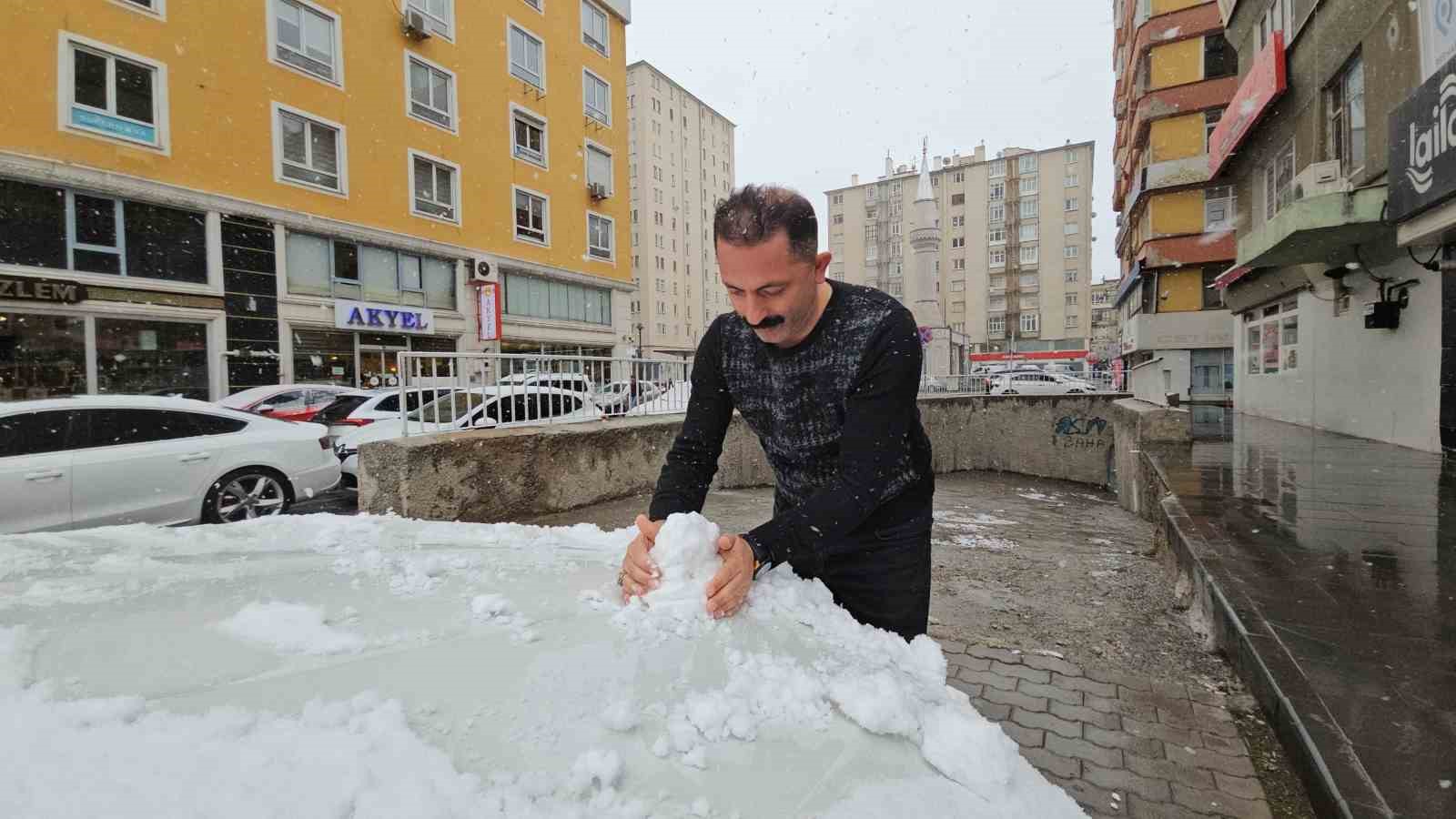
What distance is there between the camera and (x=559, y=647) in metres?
1.23

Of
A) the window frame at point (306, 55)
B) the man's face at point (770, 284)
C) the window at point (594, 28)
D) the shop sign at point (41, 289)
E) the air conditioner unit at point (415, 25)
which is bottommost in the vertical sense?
the man's face at point (770, 284)

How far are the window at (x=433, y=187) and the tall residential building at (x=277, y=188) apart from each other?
0.06m

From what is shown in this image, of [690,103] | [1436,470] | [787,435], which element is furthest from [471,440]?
[690,103]

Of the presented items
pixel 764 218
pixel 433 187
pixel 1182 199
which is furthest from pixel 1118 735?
pixel 1182 199

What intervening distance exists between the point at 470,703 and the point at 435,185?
73.4 ft

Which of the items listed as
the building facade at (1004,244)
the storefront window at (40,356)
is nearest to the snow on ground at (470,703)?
the storefront window at (40,356)

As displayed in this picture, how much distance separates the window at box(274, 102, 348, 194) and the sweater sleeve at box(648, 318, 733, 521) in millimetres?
18869

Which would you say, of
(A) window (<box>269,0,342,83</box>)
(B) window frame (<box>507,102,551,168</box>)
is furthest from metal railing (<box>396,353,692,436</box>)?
(B) window frame (<box>507,102,551,168</box>)

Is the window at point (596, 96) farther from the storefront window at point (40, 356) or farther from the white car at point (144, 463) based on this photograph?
the white car at point (144, 463)

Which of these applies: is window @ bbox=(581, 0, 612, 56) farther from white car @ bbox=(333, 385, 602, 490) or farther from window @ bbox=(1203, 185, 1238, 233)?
window @ bbox=(1203, 185, 1238, 233)

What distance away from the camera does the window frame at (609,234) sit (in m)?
26.0

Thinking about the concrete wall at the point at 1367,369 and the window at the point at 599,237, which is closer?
the concrete wall at the point at 1367,369

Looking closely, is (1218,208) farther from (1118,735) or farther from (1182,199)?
(1118,735)

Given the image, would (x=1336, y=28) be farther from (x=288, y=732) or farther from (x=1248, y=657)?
(x=288, y=732)
